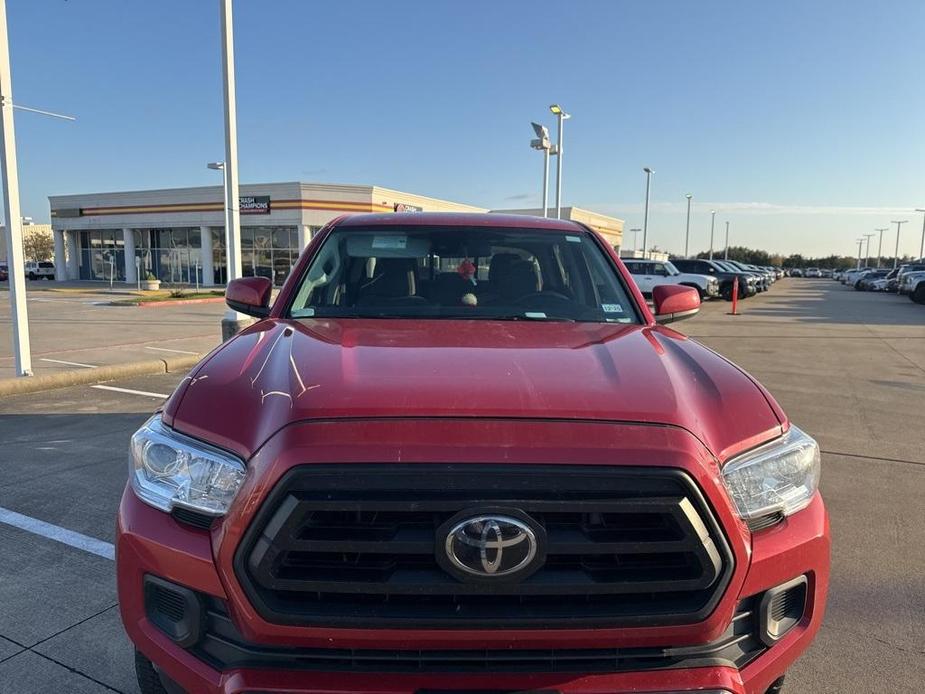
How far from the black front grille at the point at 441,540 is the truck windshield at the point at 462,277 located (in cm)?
145

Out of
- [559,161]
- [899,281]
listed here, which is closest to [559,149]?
[559,161]

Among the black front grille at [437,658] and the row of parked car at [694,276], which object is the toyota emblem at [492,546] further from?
the row of parked car at [694,276]

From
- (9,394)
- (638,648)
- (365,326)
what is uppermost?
(365,326)

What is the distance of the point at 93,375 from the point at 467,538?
29.6 feet

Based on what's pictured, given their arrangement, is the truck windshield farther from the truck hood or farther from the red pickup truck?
the red pickup truck

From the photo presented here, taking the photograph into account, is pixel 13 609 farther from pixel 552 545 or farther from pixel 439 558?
pixel 552 545

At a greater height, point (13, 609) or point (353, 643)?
point (353, 643)

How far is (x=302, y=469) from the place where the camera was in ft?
5.39

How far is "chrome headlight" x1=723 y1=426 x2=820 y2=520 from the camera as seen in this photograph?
184 cm

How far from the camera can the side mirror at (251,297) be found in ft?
11.6

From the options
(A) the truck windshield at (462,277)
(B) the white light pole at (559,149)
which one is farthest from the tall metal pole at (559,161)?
(A) the truck windshield at (462,277)

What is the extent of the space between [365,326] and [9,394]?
24.2 feet

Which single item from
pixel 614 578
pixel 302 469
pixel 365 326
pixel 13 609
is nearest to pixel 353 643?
pixel 302 469

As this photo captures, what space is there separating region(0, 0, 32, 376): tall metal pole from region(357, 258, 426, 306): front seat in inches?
282
